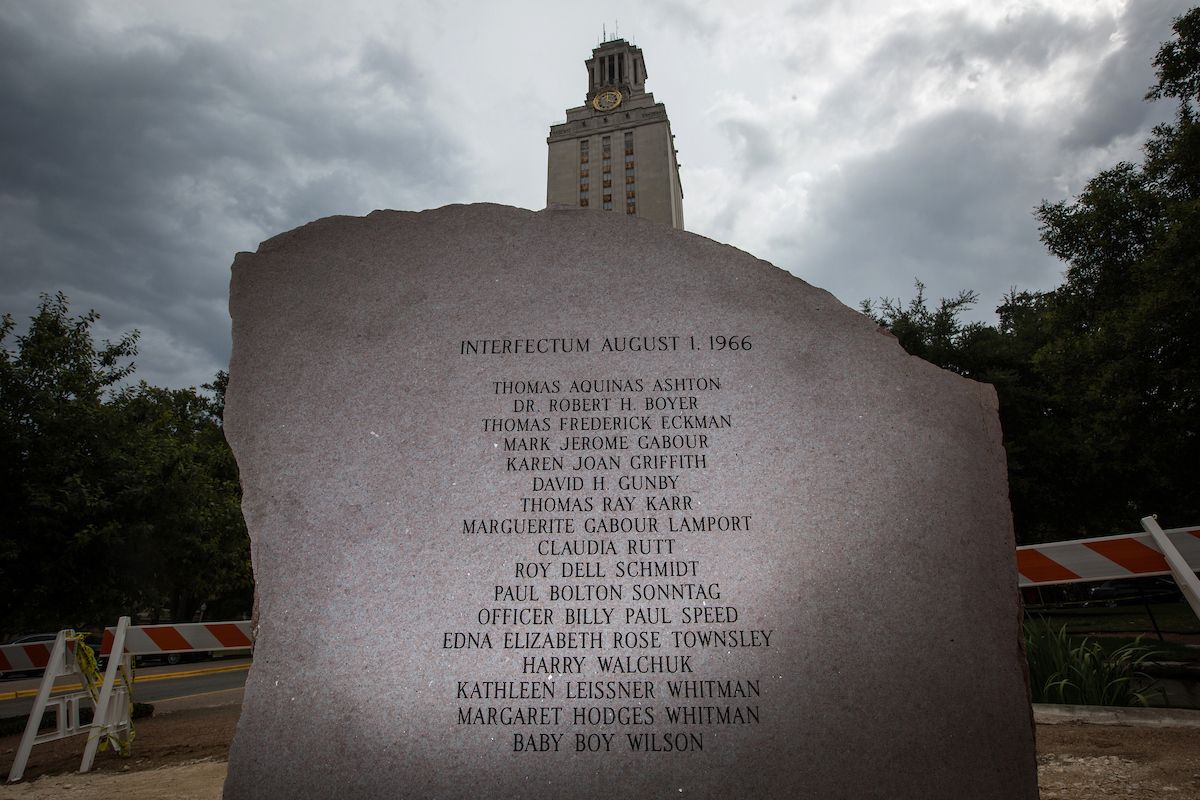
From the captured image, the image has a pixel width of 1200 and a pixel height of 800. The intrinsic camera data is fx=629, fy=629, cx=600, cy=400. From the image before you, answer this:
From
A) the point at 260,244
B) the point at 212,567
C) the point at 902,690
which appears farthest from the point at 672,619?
the point at 212,567

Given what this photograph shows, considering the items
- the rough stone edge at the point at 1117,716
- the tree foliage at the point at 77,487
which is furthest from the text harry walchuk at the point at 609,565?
the tree foliage at the point at 77,487

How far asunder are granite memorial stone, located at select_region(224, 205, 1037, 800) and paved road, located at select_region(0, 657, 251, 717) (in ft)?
22.7

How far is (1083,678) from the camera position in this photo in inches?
225

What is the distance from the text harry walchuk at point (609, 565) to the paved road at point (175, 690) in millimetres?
7642

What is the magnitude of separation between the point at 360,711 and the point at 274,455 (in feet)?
4.75

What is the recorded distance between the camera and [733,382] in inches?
142

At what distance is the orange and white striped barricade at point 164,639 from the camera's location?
6.46m

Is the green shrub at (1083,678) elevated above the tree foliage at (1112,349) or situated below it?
below

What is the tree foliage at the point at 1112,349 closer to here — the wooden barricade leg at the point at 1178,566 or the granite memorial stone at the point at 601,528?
the wooden barricade leg at the point at 1178,566

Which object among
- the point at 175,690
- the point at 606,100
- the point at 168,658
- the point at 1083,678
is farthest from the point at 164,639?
the point at 606,100

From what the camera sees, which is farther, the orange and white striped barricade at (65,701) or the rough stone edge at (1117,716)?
the orange and white striped barricade at (65,701)

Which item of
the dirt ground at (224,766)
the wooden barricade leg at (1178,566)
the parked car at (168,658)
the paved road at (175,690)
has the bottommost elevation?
the parked car at (168,658)

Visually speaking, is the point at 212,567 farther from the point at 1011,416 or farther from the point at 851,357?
the point at 1011,416

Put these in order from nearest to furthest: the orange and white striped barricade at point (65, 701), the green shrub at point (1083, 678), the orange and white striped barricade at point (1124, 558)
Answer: the orange and white striped barricade at point (1124, 558) → the green shrub at point (1083, 678) → the orange and white striped barricade at point (65, 701)
